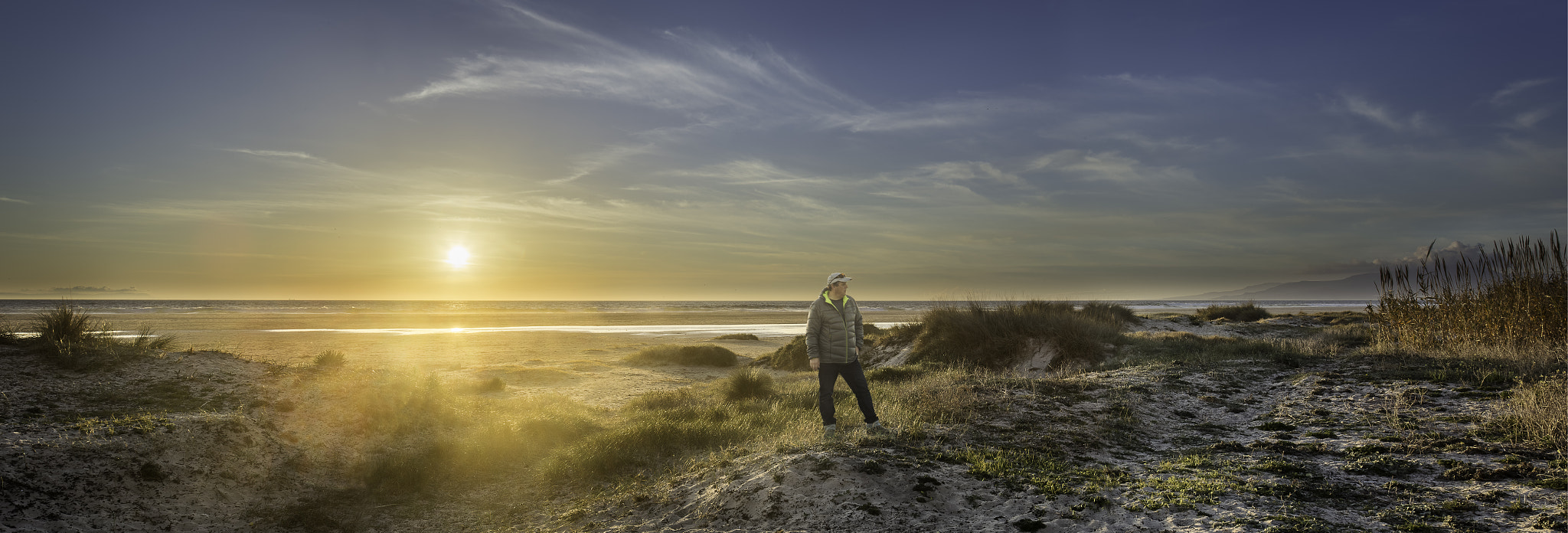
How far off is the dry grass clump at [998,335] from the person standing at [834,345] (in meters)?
8.51

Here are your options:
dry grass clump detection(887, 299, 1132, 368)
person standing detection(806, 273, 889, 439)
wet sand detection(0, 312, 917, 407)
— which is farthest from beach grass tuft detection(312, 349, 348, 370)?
dry grass clump detection(887, 299, 1132, 368)

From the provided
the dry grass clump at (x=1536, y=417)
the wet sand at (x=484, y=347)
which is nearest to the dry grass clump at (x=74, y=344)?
the wet sand at (x=484, y=347)

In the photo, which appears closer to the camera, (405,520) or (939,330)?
(405,520)

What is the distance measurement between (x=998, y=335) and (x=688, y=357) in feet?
34.0

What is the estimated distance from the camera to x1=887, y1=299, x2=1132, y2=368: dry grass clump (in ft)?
53.9

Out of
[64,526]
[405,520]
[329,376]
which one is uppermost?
[329,376]

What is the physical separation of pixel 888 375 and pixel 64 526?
12.6 meters

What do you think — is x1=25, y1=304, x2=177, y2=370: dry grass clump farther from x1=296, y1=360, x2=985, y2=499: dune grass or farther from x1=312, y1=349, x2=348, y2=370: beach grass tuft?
x1=296, y1=360, x2=985, y2=499: dune grass

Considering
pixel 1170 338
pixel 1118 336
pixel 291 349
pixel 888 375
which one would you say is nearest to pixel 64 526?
pixel 888 375

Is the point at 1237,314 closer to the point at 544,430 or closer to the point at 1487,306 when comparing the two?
the point at 1487,306

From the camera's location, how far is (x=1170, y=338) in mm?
18312

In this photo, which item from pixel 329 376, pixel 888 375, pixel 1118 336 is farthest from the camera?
pixel 1118 336

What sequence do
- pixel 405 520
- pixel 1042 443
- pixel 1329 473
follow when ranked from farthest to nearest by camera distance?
1. pixel 1042 443
2. pixel 405 520
3. pixel 1329 473

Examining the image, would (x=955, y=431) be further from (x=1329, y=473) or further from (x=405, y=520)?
(x=405, y=520)
